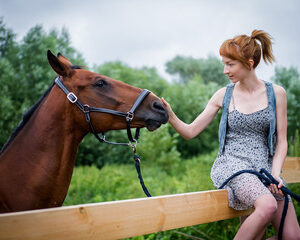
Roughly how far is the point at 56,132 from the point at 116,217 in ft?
3.53

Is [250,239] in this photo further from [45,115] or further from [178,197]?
[45,115]

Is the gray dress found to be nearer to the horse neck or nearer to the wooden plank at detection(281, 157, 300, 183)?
the wooden plank at detection(281, 157, 300, 183)

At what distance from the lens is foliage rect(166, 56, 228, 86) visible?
1276 inches

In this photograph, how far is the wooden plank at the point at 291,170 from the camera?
313 cm

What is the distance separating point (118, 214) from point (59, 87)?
1362 mm

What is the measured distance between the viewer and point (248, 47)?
2316 millimetres

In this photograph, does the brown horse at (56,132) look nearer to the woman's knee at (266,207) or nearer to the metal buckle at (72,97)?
the metal buckle at (72,97)

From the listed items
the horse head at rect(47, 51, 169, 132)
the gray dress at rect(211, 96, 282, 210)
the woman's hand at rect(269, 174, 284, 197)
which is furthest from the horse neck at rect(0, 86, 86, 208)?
the woman's hand at rect(269, 174, 284, 197)

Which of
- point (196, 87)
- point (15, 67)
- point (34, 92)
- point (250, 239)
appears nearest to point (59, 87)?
point (250, 239)

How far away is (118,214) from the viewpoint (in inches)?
61.6

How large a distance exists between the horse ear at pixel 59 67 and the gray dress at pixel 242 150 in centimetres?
159

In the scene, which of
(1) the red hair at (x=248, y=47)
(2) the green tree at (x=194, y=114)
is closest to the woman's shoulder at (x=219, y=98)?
(1) the red hair at (x=248, y=47)

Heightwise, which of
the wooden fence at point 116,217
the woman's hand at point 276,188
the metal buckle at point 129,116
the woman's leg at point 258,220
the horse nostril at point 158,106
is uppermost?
the horse nostril at point 158,106

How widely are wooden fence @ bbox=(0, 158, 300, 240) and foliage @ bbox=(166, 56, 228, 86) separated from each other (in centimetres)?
2940
